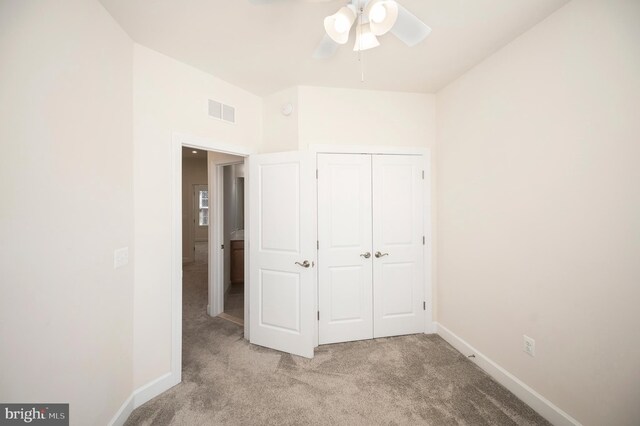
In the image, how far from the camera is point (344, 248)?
2.61 meters

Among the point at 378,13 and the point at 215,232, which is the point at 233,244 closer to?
the point at 215,232

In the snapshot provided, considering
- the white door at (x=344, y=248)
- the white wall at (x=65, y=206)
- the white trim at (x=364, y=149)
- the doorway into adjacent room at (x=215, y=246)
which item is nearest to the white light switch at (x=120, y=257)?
the white wall at (x=65, y=206)

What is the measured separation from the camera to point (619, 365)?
130 centimetres

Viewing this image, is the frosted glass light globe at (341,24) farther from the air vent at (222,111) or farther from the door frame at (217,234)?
the door frame at (217,234)

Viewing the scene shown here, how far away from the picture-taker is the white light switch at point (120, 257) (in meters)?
1.60

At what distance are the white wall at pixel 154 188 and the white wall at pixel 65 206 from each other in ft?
0.26

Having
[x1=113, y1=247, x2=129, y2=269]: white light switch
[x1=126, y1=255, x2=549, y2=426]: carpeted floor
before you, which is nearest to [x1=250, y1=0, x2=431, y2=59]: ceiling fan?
[x1=113, y1=247, x2=129, y2=269]: white light switch

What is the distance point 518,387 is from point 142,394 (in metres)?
2.86

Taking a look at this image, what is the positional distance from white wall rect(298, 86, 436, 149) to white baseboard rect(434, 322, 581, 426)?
2.21 metres

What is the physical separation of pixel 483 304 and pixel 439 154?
1.63 meters

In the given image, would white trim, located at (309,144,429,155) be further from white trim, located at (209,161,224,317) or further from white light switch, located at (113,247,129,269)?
white light switch, located at (113,247,129,269)

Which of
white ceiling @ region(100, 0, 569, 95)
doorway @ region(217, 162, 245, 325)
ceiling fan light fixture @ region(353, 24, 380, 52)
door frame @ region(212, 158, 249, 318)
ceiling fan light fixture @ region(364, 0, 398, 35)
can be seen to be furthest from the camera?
doorway @ region(217, 162, 245, 325)

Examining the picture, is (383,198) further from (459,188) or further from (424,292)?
(424,292)

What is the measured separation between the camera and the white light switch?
1.60 meters
